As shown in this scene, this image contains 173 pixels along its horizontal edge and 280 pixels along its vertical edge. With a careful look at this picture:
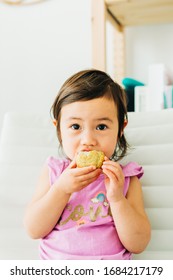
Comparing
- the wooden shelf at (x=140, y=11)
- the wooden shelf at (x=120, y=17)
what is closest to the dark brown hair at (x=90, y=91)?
the wooden shelf at (x=120, y=17)

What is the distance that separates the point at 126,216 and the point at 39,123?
0.49m

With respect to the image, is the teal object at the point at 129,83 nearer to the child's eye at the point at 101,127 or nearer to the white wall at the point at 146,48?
the white wall at the point at 146,48

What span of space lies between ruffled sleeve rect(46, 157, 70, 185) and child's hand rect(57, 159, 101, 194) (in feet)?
0.33

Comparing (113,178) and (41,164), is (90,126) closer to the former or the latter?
(113,178)

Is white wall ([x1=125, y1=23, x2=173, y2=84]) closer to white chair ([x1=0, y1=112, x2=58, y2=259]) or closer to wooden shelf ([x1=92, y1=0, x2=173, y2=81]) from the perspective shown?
wooden shelf ([x1=92, y1=0, x2=173, y2=81])

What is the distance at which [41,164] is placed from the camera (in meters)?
1.11

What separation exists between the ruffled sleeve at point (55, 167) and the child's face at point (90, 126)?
0.26ft

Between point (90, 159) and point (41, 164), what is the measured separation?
1.12ft

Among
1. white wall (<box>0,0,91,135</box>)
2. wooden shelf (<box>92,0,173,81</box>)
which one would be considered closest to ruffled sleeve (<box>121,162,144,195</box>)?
wooden shelf (<box>92,0,173,81</box>)

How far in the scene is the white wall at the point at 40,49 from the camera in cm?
198

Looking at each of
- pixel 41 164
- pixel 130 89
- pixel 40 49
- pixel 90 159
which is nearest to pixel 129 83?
pixel 130 89

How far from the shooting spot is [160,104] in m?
1.64

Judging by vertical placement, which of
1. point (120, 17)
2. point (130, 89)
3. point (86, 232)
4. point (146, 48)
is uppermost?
point (120, 17)

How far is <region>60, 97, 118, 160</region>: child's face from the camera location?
2.79 feet
